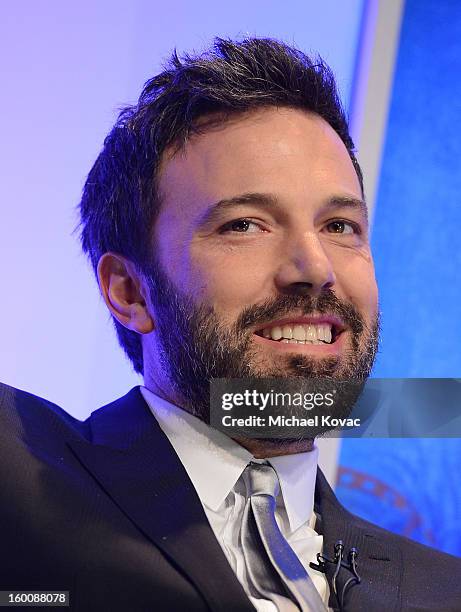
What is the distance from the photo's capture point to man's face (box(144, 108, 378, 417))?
1185 millimetres

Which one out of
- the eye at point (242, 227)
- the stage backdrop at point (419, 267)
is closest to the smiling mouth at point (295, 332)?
the eye at point (242, 227)

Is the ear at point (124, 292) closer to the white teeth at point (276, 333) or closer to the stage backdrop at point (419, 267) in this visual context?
the white teeth at point (276, 333)

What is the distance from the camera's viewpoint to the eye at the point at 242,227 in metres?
1.25

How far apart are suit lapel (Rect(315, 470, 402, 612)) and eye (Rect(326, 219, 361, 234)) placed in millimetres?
422

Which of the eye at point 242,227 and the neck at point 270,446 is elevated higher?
the eye at point 242,227

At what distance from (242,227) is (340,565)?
0.52 metres

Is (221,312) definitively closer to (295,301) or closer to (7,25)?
(295,301)

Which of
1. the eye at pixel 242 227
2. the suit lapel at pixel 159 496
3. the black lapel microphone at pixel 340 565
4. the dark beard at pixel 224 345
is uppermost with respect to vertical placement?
the eye at pixel 242 227

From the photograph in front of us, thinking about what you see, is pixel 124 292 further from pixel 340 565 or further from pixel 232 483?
pixel 340 565

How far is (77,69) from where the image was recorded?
5.21 ft

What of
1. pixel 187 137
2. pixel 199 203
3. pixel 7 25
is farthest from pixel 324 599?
pixel 7 25

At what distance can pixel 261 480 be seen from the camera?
124 cm

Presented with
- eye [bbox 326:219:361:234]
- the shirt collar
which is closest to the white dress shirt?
the shirt collar

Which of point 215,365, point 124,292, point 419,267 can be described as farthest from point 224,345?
point 419,267
